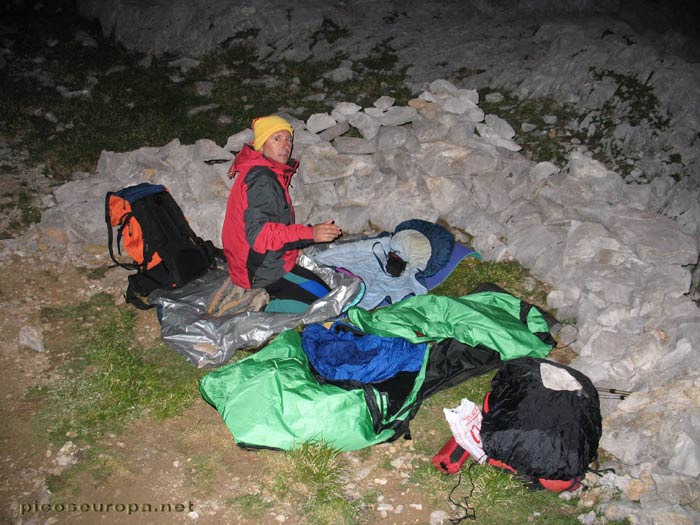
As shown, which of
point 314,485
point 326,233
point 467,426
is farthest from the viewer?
point 326,233

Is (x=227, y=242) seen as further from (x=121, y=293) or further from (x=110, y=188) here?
(x=110, y=188)

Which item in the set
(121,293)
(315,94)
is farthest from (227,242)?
(315,94)

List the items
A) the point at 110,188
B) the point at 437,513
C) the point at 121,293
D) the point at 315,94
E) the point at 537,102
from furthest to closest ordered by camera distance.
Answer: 1. the point at 315,94
2. the point at 537,102
3. the point at 110,188
4. the point at 121,293
5. the point at 437,513

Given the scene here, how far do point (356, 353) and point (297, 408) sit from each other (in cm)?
88

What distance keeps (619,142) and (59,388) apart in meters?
6.90

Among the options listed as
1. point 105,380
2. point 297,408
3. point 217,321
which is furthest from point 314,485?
point 105,380

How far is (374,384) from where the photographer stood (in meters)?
4.45

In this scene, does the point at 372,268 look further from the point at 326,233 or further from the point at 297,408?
the point at 297,408

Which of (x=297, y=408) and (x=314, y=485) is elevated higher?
(x=297, y=408)

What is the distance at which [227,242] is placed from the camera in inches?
208

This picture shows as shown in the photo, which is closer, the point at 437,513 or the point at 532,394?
the point at 437,513

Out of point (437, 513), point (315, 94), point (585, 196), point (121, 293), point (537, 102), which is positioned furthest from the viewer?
point (315, 94)

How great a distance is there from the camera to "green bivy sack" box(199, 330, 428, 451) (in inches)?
156

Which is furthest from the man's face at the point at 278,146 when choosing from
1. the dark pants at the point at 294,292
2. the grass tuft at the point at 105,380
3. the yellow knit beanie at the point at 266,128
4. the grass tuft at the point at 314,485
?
the grass tuft at the point at 314,485
